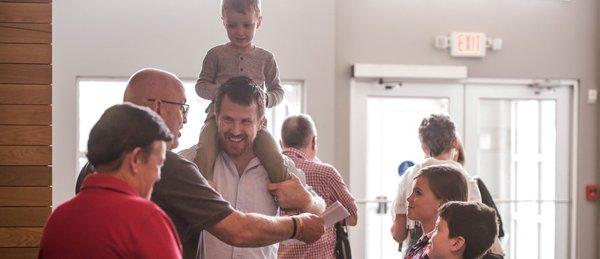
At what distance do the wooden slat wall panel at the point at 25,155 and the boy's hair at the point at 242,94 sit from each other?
116cm

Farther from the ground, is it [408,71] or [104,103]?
[408,71]

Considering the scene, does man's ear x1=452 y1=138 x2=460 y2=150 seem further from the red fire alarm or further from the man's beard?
the red fire alarm

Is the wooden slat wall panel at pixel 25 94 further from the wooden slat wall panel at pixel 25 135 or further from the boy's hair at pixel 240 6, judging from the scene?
the boy's hair at pixel 240 6

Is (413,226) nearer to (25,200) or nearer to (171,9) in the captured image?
(25,200)

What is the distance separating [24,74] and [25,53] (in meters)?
0.10

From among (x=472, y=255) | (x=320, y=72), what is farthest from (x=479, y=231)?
(x=320, y=72)

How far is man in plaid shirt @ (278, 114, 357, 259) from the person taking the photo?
4230 millimetres

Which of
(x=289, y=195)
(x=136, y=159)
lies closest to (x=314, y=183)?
(x=289, y=195)

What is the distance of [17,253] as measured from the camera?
153 inches

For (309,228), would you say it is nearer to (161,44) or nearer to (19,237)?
(19,237)

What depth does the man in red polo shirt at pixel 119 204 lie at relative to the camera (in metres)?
1.98

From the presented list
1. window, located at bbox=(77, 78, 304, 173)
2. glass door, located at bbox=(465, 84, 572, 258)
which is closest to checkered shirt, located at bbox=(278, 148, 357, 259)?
window, located at bbox=(77, 78, 304, 173)

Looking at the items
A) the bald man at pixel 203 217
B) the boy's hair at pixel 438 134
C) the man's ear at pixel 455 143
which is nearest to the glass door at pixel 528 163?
the man's ear at pixel 455 143

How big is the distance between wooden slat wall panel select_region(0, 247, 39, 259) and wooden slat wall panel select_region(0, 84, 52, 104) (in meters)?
0.67
